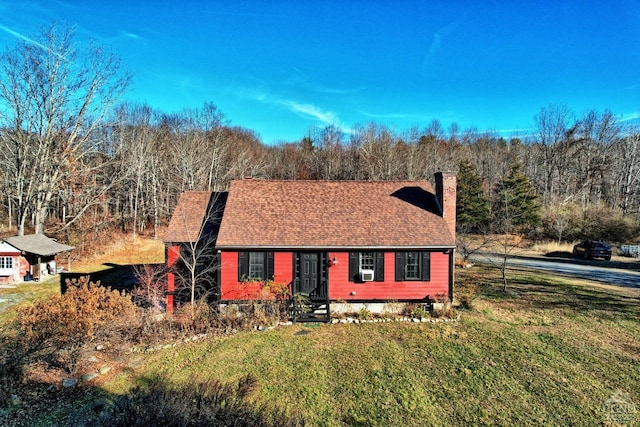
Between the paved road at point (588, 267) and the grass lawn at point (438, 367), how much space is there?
7.50m

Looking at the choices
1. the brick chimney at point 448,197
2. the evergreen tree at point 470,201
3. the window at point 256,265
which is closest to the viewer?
the window at point 256,265

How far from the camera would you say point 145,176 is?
43250 millimetres

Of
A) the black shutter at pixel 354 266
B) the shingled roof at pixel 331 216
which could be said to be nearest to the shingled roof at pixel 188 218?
the shingled roof at pixel 331 216

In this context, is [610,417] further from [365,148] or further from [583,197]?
[583,197]

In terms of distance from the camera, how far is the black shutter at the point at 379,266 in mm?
15523

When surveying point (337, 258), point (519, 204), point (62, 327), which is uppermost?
point (519, 204)

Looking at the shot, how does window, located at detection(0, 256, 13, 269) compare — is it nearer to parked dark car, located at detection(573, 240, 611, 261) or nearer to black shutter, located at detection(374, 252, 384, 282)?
black shutter, located at detection(374, 252, 384, 282)

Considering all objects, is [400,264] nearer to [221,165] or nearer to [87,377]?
[87,377]

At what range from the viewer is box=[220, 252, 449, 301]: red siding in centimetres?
1528

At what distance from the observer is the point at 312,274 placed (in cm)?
1555

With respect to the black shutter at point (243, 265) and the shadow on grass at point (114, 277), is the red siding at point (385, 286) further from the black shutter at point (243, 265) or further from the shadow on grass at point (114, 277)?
the shadow on grass at point (114, 277)

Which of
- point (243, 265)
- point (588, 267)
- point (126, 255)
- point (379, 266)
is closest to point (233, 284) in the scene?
point (243, 265)

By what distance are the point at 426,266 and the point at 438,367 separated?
5861 mm

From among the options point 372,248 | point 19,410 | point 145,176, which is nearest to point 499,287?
point 372,248
